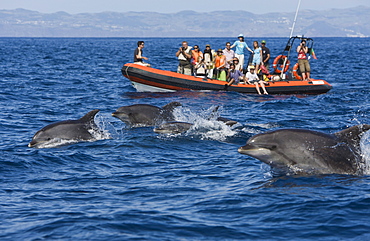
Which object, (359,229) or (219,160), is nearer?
(359,229)

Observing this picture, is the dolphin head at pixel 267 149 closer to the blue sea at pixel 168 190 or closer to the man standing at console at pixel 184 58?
the blue sea at pixel 168 190

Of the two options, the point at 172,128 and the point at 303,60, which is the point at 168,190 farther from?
the point at 303,60

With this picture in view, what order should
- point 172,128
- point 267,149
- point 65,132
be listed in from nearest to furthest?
point 267,149 < point 65,132 < point 172,128

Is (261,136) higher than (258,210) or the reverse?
higher

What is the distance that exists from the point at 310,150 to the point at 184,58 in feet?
54.1

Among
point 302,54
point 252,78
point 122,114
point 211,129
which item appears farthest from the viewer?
point 252,78

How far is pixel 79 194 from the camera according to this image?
30.3ft

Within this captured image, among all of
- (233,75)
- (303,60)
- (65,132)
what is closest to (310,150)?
(65,132)

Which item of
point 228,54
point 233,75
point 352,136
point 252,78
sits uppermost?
point 228,54

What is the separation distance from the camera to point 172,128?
13938 millimetres

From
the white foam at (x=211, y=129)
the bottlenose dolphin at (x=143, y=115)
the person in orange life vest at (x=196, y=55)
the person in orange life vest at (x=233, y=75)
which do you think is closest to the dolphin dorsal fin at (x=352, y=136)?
the white foam at (x=211, y=129)

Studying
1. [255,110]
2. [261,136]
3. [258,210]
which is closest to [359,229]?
[258,210]

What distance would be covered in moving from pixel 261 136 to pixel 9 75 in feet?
92.5

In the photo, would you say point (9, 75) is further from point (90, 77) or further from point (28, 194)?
point (28, 194)
